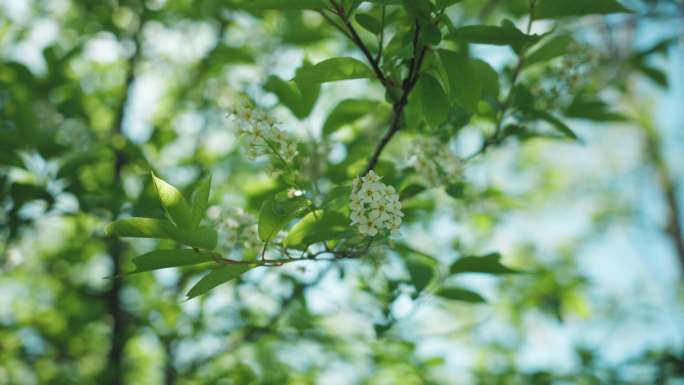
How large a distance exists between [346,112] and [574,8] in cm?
87

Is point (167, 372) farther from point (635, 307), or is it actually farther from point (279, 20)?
point (635, 307)

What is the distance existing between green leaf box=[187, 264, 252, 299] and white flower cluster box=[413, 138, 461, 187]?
0.85m

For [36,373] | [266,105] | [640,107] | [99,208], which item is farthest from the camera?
[640,107]

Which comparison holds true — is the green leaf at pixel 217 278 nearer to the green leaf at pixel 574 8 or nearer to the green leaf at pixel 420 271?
the green leaf at pixel 420 271

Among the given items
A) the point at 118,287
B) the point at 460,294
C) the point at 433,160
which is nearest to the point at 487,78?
the point at 433,160

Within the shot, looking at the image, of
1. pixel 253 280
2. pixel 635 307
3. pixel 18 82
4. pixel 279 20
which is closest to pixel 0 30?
pixel 18 82

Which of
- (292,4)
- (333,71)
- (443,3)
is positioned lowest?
(333,71)

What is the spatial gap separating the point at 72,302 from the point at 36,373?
733 mm

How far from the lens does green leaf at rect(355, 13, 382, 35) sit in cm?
148

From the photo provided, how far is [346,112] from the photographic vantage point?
6.98 feet

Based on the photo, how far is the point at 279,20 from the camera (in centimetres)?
358

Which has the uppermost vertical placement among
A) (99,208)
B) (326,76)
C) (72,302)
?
(326,76)

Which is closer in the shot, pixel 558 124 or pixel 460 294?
pixel 558 124

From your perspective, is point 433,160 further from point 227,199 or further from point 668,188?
point 668,188
